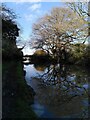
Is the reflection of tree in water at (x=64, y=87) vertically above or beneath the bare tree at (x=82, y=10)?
beneath

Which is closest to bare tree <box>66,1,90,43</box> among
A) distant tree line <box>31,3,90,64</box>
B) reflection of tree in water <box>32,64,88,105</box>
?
reflection of tree in water <box>32,64,88,105</box>

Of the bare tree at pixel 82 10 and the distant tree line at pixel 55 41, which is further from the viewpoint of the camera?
the distant tree line at pixel 55 41

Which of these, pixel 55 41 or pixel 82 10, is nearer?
pixel 82 10

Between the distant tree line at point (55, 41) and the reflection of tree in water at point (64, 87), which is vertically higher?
the distant tree line at point (55, 41)

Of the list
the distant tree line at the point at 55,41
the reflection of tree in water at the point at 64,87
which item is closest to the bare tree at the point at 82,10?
the reflection of tree in water at the point at 64,87

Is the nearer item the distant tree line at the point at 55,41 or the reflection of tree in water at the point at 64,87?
the reflection of tree in water at the point at 64,87

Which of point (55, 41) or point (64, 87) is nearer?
point (64, 87)

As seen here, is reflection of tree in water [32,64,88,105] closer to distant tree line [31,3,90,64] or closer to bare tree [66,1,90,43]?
bare tree [66,1,90,43]

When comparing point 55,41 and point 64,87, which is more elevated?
point 55,41

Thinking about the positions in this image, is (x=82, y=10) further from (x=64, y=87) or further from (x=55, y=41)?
(x=55, y=41)

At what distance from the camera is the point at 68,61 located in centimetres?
3638

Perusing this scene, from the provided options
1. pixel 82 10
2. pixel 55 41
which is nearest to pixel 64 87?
pixel 82 10

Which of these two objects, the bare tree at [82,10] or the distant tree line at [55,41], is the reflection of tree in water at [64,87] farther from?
the distant tree line at [55,41]

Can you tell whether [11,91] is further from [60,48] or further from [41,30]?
[41,30]
